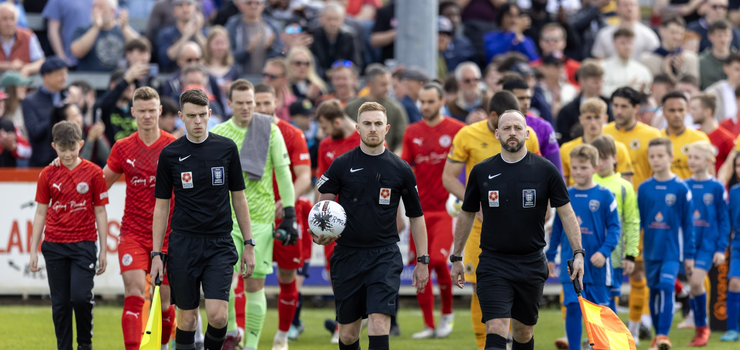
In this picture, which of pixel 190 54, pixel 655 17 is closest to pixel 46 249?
pixel 190 54

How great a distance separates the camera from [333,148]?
1027 cm

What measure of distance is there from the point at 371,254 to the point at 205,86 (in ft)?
17.9

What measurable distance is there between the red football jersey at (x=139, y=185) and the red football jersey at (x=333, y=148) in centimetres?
220

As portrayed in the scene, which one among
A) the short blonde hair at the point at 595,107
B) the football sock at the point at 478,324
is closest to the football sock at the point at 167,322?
the football sock at the point at 478,324

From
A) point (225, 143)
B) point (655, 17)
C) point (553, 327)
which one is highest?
point (655, 17)

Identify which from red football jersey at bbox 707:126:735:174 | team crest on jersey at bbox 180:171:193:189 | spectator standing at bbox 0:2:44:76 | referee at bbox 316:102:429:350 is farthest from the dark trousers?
red football jersey at bbox 707:126:735:174

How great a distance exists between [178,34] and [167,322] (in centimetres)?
650

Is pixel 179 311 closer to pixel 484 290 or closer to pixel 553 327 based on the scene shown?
pixel 484 290

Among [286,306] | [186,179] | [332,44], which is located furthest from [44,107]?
[186,179]

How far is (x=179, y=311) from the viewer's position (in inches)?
301

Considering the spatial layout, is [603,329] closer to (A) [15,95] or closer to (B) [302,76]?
(B) [302,76]

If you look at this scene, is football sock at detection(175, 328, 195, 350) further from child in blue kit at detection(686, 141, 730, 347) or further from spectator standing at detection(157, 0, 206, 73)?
spectator standing at detection(157, 0, 206, 73)

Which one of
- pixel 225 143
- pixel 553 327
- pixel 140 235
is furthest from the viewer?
pixel 553 327

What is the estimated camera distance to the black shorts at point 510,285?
7.24 metres
